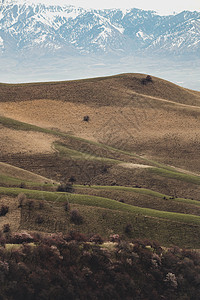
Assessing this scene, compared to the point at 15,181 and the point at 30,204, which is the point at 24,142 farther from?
the point at 30,204

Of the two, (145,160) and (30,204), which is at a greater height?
(30,204)

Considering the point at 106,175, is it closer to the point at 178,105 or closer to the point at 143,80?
the point at 178,105

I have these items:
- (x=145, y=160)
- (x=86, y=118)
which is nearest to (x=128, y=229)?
(x=145, y=160)

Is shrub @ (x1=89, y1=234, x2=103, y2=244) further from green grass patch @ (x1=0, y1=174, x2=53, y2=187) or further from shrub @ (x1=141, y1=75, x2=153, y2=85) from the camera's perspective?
shrub @ (x1=141, y1=75, x2=153, y2=85)

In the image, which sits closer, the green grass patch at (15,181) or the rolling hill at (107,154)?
the rolling hill at (107,154)

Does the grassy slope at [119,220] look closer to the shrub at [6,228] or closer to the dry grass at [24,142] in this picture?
the shrub at [6,228]

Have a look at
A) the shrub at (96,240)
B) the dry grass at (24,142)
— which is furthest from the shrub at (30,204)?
the dry grass at (24,142)

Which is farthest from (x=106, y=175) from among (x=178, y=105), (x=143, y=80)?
(x=143, y=80)
